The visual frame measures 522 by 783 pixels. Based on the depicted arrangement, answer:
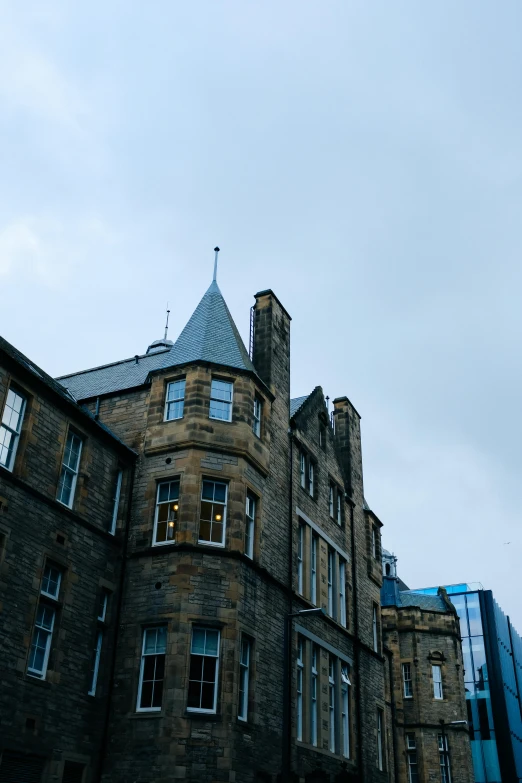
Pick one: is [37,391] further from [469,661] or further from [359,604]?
[469,661]

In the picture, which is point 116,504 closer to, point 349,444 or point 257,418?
point 257,418

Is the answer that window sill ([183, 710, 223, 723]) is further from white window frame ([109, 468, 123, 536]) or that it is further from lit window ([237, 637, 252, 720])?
white window frame ([109, 468, 123, 536])

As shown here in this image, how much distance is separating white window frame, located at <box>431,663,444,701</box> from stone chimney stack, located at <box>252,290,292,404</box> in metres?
28.2

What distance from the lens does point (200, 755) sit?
782 inches

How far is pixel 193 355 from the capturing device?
25938mm

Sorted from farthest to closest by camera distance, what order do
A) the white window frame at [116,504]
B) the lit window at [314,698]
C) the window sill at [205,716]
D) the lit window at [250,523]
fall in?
1. the lit window at [314,698]
2. the lit window at [250,523]
3. the white window frame at [116,504]
4. the window sill at [205,716]

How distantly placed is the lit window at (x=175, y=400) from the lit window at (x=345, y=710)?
494 inches

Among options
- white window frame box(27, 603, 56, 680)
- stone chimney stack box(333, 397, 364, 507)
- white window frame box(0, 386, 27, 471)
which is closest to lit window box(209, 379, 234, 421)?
white window frame box(0, 386, 27, 471)

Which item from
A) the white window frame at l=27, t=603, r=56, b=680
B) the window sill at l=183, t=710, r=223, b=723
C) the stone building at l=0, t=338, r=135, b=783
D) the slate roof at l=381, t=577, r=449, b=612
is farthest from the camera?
the slate roof at l=381, t=577, r=449, b=612

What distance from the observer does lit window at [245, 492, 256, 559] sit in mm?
24094

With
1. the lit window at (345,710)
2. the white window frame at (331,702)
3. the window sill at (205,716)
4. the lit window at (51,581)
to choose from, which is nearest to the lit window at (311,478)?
the white window frame at (331,702)

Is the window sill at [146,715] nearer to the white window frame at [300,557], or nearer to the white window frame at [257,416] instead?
the white window frame at [300,557]

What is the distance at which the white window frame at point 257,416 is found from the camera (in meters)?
25.8

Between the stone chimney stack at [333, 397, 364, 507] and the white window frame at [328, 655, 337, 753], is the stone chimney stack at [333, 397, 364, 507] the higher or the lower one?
the higher one
